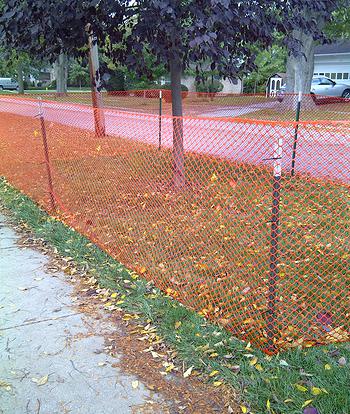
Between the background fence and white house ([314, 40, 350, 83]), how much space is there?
3471cm

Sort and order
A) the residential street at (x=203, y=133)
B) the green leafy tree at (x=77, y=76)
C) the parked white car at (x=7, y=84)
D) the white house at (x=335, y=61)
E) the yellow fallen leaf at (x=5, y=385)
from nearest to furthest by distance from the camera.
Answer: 1. the yellow fallen leaf at (x=5, y=385)
2. the residential street at (x=203, y=133)
3. the white house at (x=335, y=61)
4. the green leafy tree at (x=77, y=76)
5. the parked white car at (x=7, y=84)

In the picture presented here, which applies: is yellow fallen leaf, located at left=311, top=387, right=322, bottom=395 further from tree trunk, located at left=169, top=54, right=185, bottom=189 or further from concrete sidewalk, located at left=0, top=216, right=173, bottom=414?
tree trunk, located at left=169, top=54, right=185, bottom=189

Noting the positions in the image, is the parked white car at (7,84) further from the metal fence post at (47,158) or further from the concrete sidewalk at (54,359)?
the concrete sidewalk at (54,359)

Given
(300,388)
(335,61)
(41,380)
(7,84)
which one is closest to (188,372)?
(300,388)

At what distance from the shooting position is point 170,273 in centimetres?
426

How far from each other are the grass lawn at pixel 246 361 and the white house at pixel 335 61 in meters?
37.0

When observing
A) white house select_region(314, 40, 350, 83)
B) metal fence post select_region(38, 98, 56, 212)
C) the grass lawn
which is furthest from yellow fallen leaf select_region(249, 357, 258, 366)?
white house select_region(314, 40, 350, 83)

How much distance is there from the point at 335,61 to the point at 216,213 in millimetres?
36932

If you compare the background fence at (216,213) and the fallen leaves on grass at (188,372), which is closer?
the fallen leaves on grass at (188,372)

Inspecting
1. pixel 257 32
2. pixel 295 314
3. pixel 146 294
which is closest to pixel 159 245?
pixel 146 294

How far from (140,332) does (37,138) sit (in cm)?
418

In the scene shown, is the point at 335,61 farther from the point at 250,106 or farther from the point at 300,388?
the point at 300,388

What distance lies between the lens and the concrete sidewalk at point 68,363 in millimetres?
2645

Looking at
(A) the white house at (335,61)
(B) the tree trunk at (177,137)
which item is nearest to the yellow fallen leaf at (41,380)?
(B) the tree trunk at (177,137)
